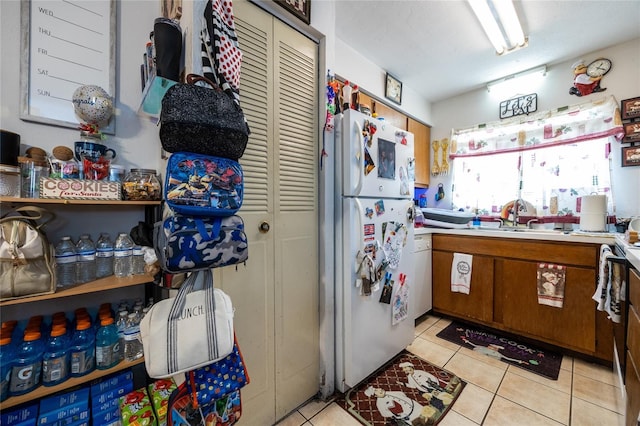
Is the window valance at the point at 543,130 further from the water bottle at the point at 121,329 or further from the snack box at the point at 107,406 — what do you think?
the snack box at the point at 107,406

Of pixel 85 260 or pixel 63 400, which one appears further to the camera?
pixel 85 260

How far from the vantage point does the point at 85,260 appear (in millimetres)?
1038

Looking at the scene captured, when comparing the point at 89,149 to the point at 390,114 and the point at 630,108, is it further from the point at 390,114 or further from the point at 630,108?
the point at 630,108

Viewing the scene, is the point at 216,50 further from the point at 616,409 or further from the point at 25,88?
the point at 616,409

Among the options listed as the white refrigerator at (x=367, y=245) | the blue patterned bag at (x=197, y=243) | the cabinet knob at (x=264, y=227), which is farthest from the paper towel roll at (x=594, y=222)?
the blue patterned bag at (x=197, y=243)

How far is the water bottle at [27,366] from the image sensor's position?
83 cm

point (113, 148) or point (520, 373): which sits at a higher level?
point (113, 148)

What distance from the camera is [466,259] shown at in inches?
92.2

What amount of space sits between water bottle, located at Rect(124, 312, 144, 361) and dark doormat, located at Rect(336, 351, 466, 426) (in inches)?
44.5

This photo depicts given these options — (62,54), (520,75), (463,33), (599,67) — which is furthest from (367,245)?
(599,67)

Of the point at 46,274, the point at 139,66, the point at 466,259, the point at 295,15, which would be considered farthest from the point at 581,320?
the point at 139,66

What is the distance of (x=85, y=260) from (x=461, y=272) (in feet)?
8.88

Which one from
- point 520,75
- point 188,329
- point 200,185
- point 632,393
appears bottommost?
point 632,393

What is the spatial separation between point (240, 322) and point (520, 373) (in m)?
1.95
